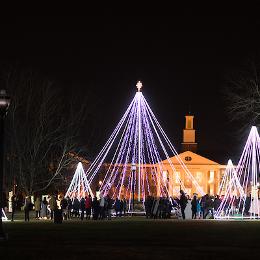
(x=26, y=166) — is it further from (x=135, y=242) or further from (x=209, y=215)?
(x=135, y=242)

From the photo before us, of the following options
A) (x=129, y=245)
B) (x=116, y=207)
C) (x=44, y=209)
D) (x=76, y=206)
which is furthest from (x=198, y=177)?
(x=129, y=245)

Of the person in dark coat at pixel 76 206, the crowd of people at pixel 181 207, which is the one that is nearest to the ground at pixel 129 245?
the crowd of people at pixel 181 207

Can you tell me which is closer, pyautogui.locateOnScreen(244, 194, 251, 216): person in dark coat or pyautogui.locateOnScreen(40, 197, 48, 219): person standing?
pyautogui.locateOnScreen(40, 197, 48, 219): person standing

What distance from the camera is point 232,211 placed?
6109 cm

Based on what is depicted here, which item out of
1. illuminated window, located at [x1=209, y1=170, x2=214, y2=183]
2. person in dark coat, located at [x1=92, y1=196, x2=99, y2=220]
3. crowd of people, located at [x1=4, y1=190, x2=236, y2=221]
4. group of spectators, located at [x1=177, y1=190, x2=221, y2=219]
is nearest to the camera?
person in dark coat, located at [x1=92, y1=196, x2=99, y2=220]

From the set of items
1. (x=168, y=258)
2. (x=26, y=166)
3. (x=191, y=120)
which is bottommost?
(x=168, y=258)

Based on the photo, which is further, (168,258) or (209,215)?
(209,215)

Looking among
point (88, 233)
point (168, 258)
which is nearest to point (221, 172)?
point (88, 233)

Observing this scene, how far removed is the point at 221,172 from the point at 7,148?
9328 centimetres

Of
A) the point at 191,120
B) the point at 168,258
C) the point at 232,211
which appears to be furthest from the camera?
the point at 191,120

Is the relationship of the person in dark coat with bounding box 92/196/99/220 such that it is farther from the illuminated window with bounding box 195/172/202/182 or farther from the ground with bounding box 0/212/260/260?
the illuminated window with bounding box 195/172/202/182

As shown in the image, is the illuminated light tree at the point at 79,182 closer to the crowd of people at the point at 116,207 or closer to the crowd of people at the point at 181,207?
the crowd of people at the point at 116,207

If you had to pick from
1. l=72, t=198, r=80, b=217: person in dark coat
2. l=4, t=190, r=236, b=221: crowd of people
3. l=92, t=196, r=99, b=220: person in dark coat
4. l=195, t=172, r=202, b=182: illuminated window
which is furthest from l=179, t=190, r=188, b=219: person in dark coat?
l=195, t=172, r=202, b=182: illuminated window

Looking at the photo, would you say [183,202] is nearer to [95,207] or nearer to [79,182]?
[95,207]
